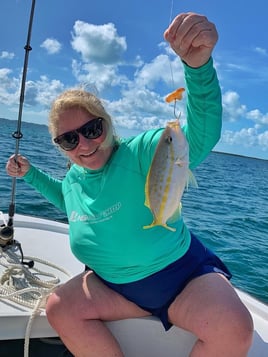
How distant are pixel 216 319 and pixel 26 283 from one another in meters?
1.37

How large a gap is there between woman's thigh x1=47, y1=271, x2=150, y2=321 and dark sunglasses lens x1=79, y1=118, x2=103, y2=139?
0.82 metres

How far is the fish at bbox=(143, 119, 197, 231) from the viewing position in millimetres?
1591

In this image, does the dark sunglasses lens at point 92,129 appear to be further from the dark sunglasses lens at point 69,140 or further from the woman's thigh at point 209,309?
the woman's thigh at point 209,309

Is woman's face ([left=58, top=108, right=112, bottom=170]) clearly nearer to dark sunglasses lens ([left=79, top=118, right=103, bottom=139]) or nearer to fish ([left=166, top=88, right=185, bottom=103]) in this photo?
dark sunglasses lens ([left=79, top=118, right=103, bottom=139])

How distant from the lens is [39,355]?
2533 mm

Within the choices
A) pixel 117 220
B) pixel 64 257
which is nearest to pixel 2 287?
pixel 64 257

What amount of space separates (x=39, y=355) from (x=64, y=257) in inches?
34.1

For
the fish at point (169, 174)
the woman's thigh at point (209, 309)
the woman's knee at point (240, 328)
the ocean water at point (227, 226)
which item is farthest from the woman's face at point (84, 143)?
the ocean water at point (227, 226)

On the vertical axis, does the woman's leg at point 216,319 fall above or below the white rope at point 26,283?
above

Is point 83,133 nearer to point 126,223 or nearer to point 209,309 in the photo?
point 126,223

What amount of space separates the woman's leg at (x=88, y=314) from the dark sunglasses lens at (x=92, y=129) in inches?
31.9

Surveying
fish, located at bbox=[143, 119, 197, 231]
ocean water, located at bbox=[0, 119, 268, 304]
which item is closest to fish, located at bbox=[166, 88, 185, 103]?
fish, located at bbox=[143, 119, 197, 231]

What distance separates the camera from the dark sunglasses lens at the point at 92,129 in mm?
2140

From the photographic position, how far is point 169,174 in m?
1.62
